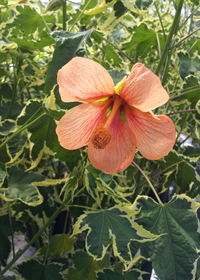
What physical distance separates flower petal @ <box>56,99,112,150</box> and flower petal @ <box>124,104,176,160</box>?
0.17 feet

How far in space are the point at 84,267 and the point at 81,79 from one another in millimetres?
498

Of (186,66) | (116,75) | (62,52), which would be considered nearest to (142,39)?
(186,66)

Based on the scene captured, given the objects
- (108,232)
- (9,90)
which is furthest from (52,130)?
(9,90)

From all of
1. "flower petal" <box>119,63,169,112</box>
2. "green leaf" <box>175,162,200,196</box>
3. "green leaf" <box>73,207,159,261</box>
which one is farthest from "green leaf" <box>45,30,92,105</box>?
"green leaf" <box>175,162,200,196</box>

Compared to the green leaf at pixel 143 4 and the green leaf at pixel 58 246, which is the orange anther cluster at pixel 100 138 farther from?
the green leaf at pixel 58 246

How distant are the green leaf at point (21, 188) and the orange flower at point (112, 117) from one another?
16 centimetres

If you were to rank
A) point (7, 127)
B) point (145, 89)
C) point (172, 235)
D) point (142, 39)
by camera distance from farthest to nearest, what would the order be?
point (142, 39)
point (7, 127)
point (172, 235)
point (145, 89)

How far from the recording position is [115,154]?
0.41 m

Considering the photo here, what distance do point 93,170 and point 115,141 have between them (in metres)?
0.12

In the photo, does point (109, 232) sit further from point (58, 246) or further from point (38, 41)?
point (38, 41)

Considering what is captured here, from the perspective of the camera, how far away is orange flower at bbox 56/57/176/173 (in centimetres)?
32

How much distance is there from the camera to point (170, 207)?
0.48 m

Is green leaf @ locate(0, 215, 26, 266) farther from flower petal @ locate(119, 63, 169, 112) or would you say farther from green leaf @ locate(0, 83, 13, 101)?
flower petal @ locate(119, 63, 169, 112)

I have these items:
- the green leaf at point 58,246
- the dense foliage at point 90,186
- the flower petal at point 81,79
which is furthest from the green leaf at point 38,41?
the green leaf at point 58,246
